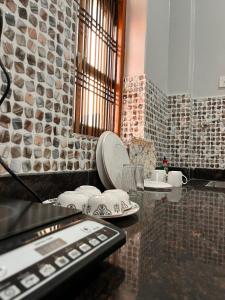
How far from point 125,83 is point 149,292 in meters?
1.22

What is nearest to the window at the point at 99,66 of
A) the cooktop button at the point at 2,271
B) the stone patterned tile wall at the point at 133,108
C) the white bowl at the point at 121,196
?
the stone patterned tile wall at the point at 133,108

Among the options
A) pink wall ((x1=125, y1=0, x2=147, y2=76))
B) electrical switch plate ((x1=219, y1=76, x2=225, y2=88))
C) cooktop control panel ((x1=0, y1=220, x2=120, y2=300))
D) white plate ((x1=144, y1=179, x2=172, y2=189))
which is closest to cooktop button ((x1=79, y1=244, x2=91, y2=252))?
cooktop control panel ((x1=0, y1=220, x2=120, y2=300))

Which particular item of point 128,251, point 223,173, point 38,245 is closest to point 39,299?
point 38,245

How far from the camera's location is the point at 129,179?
1.04 m

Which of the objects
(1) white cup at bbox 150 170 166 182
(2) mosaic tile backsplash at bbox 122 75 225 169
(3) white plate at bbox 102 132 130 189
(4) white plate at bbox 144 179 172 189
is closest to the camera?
(3) white plate at bbox 102 132 130 189

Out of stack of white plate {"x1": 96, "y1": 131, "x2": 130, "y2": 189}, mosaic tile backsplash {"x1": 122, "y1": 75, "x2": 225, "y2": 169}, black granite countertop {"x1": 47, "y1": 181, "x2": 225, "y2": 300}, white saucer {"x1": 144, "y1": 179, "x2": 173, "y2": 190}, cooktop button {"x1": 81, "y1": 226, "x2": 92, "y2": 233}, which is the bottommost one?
black granite countertop {"x1": 47, "y1": 181, "x2": 225, "y2": 300}

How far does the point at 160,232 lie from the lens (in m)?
0.56

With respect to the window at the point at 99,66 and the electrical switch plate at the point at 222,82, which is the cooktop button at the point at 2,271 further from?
the electrical switch plate at the point at 222,82

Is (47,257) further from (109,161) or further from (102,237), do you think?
(109,161)

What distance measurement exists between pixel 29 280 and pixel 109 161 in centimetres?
81

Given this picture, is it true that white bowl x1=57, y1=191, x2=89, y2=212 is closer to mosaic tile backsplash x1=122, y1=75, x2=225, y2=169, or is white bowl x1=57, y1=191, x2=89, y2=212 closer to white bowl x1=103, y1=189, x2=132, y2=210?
white bowl x1=103, y1=189, x2=132, y2=210

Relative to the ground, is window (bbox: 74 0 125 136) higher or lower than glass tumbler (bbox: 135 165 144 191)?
higher

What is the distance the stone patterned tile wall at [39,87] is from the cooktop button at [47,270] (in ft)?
1.47

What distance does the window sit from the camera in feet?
3.42
